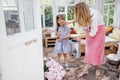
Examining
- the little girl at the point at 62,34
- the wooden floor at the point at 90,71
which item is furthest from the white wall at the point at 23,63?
the little girl at the point at 62,34

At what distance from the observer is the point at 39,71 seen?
2.14 m

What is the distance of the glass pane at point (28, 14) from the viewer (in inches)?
71.6

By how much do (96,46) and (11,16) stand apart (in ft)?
6.38

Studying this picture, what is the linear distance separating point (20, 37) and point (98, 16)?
1670 mm

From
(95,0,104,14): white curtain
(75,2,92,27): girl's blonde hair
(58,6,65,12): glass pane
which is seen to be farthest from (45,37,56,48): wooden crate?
(75,2,92,27): girl's blonde hair

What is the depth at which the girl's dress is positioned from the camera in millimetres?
2975

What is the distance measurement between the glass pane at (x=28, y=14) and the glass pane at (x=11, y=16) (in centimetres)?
12

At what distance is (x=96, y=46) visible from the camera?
3205mm

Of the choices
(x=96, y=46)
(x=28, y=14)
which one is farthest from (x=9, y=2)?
(x=96, y=46)

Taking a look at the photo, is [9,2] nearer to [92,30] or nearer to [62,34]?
[92,30]

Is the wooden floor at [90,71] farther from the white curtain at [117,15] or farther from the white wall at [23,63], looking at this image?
the white curtain at [117,15]

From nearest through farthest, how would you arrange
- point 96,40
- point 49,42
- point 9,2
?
point 9,2, point 96,40, point 49,42

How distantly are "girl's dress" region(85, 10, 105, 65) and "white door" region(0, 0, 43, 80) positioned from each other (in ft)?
4.09

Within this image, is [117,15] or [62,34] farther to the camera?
[117,15]
